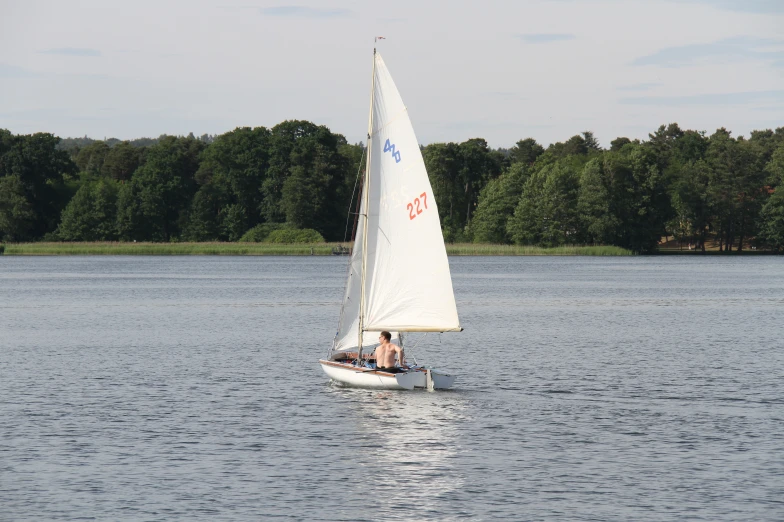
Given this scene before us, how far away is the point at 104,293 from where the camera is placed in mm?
86625

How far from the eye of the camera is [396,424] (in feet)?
93.8

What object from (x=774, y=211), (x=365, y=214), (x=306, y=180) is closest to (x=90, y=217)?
(x=306, y=180)

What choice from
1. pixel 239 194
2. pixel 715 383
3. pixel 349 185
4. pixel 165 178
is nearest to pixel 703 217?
pixel 349 185

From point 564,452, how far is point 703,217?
16425 centimetres

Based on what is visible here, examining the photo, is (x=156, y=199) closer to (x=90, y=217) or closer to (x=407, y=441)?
(x=90, y=217)

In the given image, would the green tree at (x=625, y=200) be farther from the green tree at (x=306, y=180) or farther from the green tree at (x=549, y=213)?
the green tree at (x=306, y=180)

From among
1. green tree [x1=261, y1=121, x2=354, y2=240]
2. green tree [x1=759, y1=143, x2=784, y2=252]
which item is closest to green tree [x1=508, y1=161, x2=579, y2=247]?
green tree [x1=261, y1=121, x2=354, y2=240]

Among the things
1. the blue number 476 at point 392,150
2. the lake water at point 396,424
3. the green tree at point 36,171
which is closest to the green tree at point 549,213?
the green tree at point 36,171

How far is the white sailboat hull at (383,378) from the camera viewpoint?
32.1 meters

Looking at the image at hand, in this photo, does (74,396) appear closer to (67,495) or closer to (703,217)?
(67,495)

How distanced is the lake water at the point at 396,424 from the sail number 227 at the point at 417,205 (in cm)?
561

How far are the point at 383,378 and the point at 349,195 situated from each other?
15017cm

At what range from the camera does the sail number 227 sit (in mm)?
32062

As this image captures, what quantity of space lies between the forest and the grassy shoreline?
2.43 m
